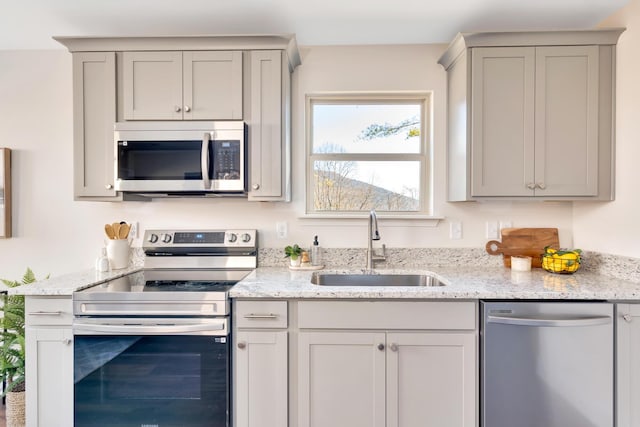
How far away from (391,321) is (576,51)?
1869 mm

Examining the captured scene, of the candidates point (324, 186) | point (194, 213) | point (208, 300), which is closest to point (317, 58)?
point (324, 186)

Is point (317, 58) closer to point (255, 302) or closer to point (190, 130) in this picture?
point (190, 130)

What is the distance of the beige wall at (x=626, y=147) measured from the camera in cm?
184

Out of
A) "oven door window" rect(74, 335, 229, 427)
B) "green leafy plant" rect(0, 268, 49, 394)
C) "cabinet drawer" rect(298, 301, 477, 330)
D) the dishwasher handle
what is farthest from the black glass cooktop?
the dishwasher handle

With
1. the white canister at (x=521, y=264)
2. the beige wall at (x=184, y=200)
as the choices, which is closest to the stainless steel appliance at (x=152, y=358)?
the beige wall at (x=184, y=200)

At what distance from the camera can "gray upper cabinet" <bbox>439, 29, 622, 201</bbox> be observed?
1.96 meters

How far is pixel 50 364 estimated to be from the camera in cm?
169

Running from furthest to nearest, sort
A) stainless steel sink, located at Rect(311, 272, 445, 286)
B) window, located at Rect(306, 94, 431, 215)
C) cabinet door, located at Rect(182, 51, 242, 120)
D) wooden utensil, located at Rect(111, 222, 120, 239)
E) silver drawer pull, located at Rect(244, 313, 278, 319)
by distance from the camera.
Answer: window, located at Rect(306, 94, 431, 215) < wooden utensil, located at Rect(111, 222, 120, 239) < stainless steel sink, located at Rect(311, 272, 445, 286) < cabinet door, located at Rect(182, 51, 242, 120) < silver drawer pull, located at Rect(244, 313, 278, 319)

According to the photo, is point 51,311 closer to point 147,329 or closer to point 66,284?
point 66,284

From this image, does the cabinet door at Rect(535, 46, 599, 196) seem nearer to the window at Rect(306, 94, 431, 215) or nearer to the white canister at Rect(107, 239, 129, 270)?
the window at Rect(306, 94, 431, 215)

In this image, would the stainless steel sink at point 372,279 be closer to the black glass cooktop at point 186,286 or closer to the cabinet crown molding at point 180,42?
the black glass cooktop at point 186,286

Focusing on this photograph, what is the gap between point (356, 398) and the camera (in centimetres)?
164

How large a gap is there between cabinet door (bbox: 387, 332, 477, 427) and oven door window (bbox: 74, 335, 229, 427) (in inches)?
32.0

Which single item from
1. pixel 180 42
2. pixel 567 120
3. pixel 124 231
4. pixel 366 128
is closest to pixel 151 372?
pixel 124 231
